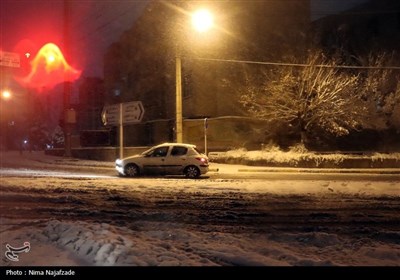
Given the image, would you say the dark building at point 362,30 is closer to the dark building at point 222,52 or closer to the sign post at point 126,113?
the dark building at point 222,52

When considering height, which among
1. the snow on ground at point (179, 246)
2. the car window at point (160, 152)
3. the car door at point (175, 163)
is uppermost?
the car window at point (160, 152)

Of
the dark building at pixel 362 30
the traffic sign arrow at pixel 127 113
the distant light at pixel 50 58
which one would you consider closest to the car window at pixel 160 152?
the traffic sign arrow at pixel 127 113

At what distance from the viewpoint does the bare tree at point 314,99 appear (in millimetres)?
31469

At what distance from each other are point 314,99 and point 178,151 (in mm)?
12124

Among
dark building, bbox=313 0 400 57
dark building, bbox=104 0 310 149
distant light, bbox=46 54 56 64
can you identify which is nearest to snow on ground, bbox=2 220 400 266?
dark building, bbox=104 0 310 149

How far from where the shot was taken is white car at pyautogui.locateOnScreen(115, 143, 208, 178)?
22.8m

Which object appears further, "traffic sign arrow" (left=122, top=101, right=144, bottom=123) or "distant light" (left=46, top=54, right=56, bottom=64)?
"distant light" (left=46, top=54, right=56, bottom=64)

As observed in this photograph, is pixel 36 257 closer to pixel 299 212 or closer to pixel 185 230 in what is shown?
pixel 185 230

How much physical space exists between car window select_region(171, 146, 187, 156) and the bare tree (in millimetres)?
11105

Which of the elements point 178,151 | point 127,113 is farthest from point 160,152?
point 127,113

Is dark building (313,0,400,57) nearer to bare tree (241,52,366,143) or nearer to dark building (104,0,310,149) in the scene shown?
dark building (104,0,310,149)

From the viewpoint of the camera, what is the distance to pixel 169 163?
898 inches

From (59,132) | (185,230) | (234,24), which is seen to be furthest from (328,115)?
(59,132)
